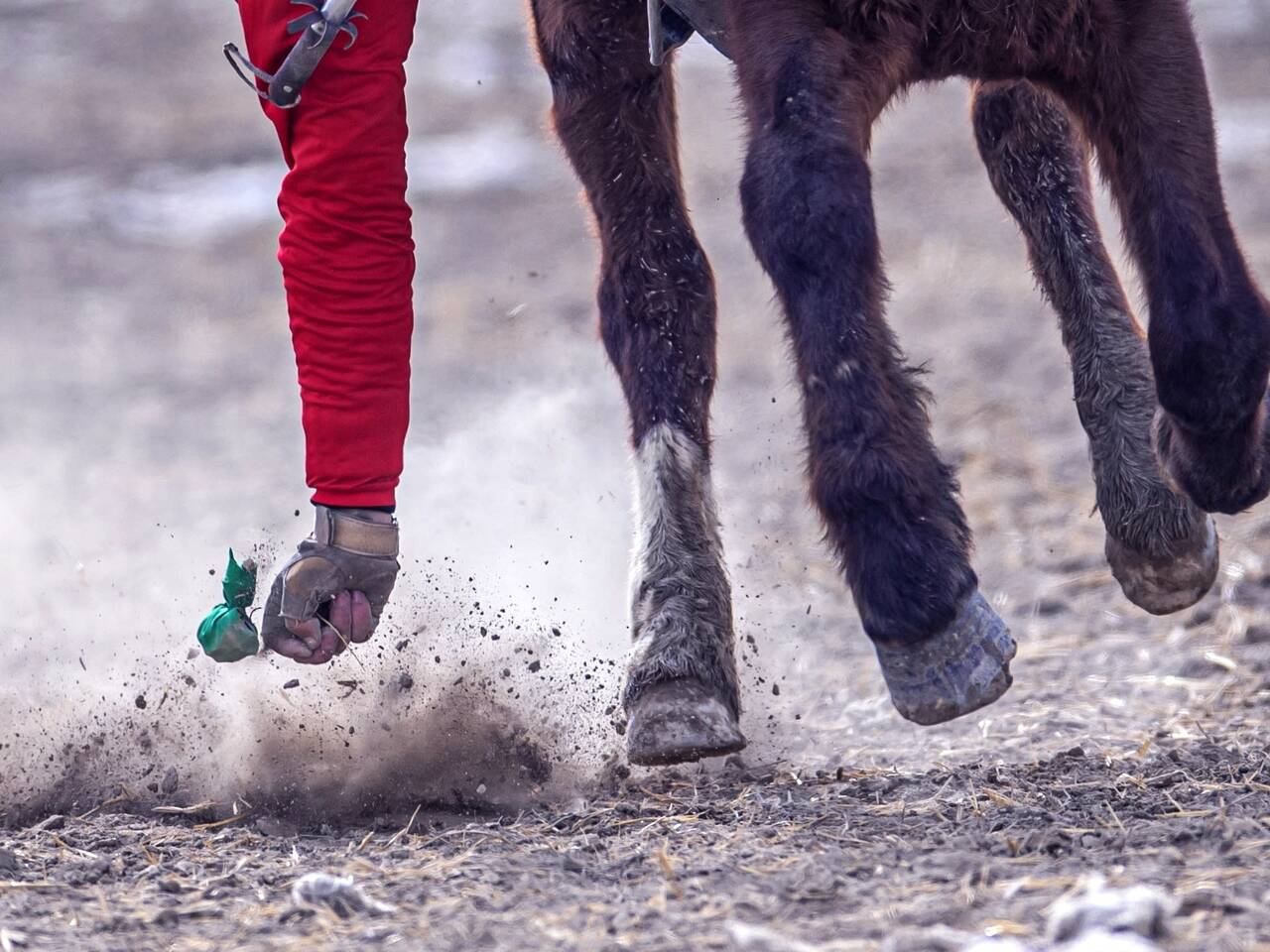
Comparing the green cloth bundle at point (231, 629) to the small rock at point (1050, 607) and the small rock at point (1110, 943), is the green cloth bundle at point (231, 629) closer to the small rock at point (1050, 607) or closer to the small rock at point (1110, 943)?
the small rock at point (1110, 943)

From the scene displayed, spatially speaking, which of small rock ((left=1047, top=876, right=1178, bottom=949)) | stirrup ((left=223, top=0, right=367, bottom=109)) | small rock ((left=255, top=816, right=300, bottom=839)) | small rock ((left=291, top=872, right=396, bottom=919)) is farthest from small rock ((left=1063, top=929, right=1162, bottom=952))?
stirrup ((left=223, top=0, right=367, bottom=109))

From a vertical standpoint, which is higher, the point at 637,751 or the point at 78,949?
the point at 637,751

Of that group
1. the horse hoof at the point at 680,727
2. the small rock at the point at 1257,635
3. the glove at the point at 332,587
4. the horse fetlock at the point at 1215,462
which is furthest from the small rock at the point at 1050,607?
the glove at the point at 332,587

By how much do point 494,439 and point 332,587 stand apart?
221 centimetres

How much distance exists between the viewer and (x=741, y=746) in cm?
312

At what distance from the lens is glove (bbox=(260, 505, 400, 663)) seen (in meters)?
3.22

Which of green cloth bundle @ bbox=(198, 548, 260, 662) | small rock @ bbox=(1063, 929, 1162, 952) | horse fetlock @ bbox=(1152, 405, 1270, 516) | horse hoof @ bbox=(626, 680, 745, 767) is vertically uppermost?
horse fetlock @ bbox=(1152, 405, 1270, 516)

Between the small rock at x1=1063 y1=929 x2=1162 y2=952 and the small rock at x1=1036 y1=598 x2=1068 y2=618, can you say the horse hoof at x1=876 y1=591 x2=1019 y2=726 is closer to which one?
the small rock at x1=1063 y1=929 x2=1162 y2=952

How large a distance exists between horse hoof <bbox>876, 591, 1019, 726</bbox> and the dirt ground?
0.67 ft

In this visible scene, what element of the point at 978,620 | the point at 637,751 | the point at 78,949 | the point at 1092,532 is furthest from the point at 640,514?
the point at 1092,532

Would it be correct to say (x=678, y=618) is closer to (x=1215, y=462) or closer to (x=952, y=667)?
(x=952, y=667)

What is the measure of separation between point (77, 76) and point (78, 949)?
526 inches

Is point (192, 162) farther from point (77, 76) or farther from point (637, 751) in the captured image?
point (637, 751)

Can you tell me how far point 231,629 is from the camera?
326 cm
